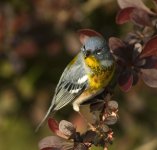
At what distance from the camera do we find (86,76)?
111 inches

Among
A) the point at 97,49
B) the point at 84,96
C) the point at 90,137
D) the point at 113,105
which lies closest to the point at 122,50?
the point at 113,105

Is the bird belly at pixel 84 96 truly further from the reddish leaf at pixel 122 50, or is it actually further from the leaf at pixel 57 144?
the leaf at pixel 57 144

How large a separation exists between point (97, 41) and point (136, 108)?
1.97 metres

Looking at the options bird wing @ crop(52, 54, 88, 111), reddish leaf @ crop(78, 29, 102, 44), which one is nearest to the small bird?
bird wing @ crop(52, 54, 88, 111)

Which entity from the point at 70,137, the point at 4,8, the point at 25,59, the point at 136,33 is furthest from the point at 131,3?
the point at 25,59

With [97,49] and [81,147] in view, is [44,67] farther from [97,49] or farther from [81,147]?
[81,147]

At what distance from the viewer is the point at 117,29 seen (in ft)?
14.6

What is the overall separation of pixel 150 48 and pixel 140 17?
0.51 ft

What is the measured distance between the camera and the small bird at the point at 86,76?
263cm

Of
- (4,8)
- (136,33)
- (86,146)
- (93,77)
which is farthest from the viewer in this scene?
(4,8)

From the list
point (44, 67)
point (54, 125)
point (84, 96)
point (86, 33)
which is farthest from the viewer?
point (44, 67)

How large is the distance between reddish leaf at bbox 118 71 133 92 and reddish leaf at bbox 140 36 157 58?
116 millimetres

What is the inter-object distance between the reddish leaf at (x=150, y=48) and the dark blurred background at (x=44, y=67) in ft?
5.92

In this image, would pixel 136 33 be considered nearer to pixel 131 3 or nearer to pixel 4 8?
pixel 131 3
